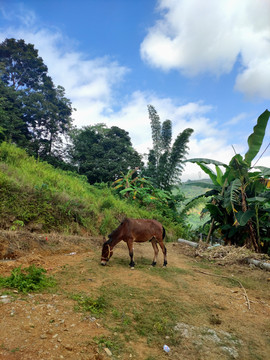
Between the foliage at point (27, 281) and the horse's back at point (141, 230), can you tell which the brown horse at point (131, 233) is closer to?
the horse's back at point (141, 230)

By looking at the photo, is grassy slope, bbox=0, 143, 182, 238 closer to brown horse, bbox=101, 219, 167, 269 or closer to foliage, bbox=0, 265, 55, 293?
brown horse, bbox=101, 219, 167, 269

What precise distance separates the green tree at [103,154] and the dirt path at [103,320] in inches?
558

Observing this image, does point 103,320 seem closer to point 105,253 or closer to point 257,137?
point 105,253

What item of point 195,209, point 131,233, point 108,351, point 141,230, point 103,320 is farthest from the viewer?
point 195,209

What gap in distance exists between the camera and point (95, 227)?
879 centimetres

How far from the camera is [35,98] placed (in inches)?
788

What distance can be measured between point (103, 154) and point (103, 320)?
1870 cm

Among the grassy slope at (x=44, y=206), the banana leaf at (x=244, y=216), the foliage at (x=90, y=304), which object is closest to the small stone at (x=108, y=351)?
the foliage at (x=90, y=304)

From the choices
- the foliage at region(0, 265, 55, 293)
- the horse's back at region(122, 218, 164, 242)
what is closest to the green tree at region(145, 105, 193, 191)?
the horse's back at region(122, 218, 164, 242)

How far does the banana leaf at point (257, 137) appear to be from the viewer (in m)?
7.68

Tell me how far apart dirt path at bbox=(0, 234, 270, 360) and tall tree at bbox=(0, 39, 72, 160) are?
16.6 m

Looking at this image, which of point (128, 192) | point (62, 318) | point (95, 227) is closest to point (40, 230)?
point (95, 227)

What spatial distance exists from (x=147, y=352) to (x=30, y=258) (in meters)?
3.47

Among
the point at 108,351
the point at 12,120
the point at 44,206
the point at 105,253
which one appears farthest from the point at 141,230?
the point at 12,120
